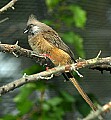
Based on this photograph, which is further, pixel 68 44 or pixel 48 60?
pixel 68 44

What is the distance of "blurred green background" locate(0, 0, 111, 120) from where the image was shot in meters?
1.29

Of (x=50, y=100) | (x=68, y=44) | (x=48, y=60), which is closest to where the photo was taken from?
(x=48, y=60)

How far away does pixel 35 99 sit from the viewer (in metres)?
1.45

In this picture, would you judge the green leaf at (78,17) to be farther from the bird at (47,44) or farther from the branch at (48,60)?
the branch at (48,60)

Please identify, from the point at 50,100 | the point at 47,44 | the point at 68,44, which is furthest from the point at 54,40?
the point at 68,44

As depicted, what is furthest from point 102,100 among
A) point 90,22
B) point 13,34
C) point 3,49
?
point 3,49

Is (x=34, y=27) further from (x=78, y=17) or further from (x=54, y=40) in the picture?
(x=78, y=17)

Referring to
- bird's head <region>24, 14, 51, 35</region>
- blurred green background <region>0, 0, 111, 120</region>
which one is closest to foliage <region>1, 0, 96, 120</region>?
blurred green background <region>0, 0, 111, 120</region>

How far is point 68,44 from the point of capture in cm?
160

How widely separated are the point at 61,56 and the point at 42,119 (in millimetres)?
250

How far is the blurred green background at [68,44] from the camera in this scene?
1.29 m

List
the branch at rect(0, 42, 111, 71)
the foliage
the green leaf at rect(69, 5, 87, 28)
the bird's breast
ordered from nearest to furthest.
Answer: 1. the branch at rect(0, 42, 111, 71)
2. the bird's breast
3. the foliage
4. the green leaf at rect(69, 5, 87, 28)

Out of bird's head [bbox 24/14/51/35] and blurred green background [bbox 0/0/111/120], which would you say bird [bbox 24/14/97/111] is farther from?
blurred green background [bbox 0/0/111/120]

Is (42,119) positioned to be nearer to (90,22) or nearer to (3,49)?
(3,49)
